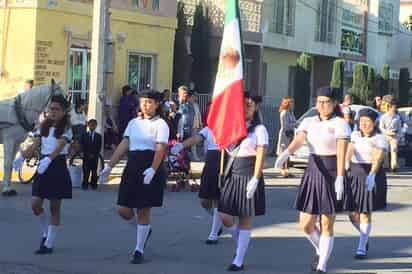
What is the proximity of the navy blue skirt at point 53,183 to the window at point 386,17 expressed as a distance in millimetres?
37880

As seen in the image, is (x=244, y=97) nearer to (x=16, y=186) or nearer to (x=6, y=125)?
(x=6, y=125)

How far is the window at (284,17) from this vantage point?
111ft

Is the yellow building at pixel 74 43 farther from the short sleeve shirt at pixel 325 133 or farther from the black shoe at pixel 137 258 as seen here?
the short sleeve shirt at pixel 325 133

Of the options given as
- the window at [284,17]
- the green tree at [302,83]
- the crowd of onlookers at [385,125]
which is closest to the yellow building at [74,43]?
the crowd of onlookers at [385,125]

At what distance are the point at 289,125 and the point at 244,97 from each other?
1031cm

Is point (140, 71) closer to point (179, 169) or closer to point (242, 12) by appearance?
point (242, 12)

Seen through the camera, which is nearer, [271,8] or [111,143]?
[111,143]

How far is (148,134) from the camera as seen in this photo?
9586 mm

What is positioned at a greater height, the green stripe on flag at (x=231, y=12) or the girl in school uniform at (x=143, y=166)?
the green stripe on flag at (x=231, y=12)

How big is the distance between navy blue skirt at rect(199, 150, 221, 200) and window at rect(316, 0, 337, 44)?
2718cm

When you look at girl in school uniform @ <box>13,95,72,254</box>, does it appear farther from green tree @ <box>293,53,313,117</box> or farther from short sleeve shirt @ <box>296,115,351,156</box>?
green tree @ <box>293,53,313,117</box>

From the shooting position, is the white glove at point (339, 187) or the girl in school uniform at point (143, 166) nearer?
the white glove at point (339, 187)

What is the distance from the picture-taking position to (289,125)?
19.8 m

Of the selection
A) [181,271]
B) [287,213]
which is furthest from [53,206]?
[287,213]
